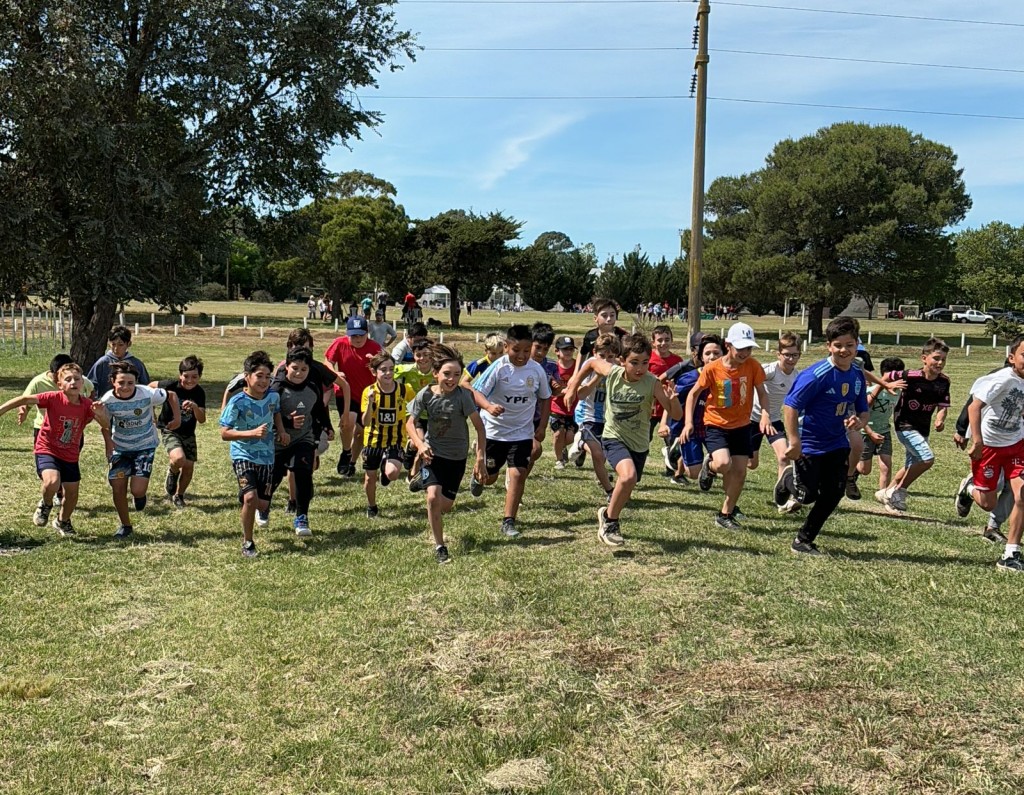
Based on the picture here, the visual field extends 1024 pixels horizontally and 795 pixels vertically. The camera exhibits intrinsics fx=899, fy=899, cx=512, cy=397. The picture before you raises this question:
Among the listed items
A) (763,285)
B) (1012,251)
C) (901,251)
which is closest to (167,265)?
(763,285)

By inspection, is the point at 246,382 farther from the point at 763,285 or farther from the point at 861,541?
the point at 763,285

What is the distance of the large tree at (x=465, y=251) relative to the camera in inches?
2090

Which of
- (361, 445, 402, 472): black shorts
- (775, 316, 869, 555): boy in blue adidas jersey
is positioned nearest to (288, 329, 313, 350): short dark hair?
(361, 445, 402, 472): black shorts

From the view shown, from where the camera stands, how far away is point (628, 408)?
7.62 m

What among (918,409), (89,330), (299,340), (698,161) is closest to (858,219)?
(698,161)

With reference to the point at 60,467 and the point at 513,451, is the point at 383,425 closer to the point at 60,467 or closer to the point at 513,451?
the point at 513,451

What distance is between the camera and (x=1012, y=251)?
62.2m

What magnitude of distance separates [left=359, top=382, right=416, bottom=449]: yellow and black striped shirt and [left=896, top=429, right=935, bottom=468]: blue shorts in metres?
5.15

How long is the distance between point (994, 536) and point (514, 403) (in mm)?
4409

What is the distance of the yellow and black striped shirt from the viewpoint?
8.48 m

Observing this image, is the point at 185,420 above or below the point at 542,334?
below

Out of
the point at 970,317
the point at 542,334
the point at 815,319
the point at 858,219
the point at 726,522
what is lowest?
the point at 726,522

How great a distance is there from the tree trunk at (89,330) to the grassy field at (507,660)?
579 inches

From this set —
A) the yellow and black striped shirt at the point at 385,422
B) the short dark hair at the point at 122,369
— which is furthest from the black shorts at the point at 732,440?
the short dark hair at the point at 122,369
